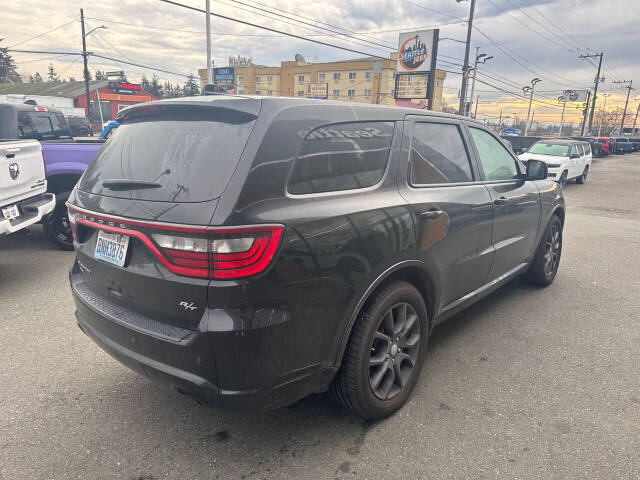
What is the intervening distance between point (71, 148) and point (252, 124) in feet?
16.7

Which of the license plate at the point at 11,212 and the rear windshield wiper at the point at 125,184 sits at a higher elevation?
the rear windshield wiper at the point at 125,184

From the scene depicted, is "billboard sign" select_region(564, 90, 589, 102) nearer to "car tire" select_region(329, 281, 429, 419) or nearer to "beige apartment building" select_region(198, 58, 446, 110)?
"beige apartment building" select_region(198, 58, 446, 110)

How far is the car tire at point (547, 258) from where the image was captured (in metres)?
4.64

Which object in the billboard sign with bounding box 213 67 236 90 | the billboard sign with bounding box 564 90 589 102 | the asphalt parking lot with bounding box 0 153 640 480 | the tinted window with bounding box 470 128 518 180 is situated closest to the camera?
the asphalt parking lot with bounding box 0 153 640 480

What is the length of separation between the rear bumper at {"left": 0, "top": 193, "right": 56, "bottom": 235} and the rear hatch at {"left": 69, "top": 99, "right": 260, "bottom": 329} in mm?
2697

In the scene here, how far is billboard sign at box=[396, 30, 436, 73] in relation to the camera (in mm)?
31844

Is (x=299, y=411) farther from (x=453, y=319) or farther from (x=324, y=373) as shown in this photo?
(x=453, y=319)

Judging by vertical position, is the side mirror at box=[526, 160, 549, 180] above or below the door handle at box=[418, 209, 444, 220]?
above

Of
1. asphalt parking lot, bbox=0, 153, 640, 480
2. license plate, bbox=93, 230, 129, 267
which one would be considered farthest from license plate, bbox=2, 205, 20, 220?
license plate, bbox=93, 230, 129, 267

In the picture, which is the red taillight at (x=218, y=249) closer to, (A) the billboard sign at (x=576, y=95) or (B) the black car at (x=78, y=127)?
(B) the black car at (x=78, y=127)

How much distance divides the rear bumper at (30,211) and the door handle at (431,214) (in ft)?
13.8

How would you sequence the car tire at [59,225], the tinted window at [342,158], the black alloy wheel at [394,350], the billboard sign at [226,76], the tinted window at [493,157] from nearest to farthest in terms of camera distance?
the tinted window at [342,158] < the black alloy wheel at [394,350] < the tinted window at [493,157] < the car tire at [59,225] < the billboard sign at [226,76]

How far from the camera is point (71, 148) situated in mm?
6023

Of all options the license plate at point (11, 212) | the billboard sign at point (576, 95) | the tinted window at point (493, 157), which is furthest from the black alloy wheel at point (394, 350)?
the billboard sign at point (576, 95)
